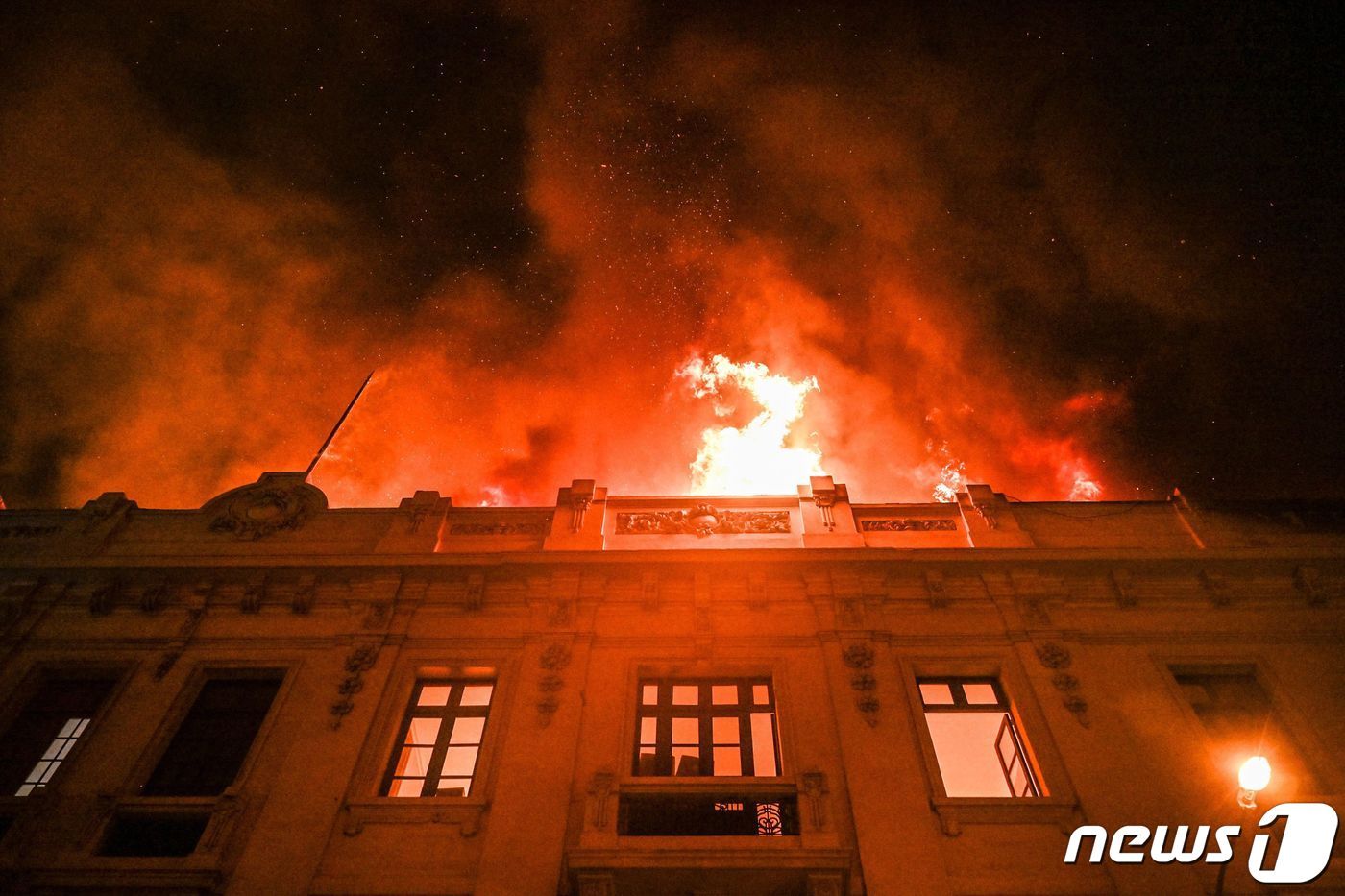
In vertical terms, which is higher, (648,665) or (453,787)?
(648,665)

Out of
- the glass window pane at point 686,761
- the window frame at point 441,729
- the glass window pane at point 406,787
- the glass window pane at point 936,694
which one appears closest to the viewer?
the window frame at point 441,729

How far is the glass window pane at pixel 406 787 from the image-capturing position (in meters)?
10.1

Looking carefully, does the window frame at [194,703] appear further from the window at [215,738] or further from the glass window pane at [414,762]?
the glass window pane at [414,762]

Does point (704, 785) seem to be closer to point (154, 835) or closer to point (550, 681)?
point (550, 681)

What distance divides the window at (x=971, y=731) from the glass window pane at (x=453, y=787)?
21.4 ft

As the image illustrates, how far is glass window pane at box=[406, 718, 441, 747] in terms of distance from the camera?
10.8 m

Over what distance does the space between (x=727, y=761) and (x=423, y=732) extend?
439 cm

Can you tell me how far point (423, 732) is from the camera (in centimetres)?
1086

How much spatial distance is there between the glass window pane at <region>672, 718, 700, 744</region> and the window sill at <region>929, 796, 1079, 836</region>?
3.17 metres

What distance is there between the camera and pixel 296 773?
982 centimetres

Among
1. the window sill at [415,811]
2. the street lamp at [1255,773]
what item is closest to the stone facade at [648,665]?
the window sill at [415,811]

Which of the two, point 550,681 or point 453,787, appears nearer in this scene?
point 453,787

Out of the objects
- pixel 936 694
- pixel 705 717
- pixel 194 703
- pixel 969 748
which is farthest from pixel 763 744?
pixel 194 703

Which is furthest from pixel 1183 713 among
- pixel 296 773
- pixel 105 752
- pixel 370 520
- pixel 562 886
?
pixel 105 752
